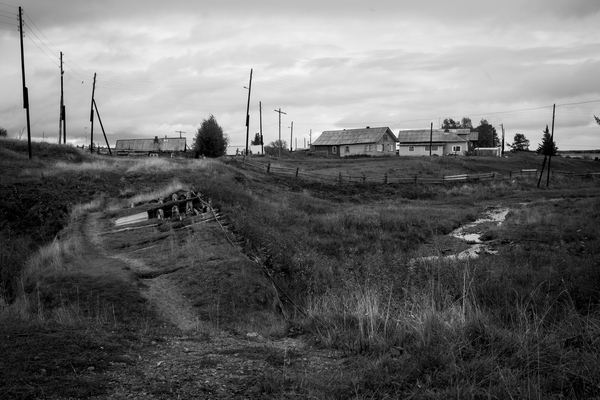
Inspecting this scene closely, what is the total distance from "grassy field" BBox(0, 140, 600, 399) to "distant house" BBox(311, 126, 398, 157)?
4127cm

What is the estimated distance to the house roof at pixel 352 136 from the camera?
261ft

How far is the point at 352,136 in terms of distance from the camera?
82.0 meters

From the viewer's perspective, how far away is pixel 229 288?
1211 centimetres

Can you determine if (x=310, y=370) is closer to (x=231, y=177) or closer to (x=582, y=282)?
(x=582, y=282)

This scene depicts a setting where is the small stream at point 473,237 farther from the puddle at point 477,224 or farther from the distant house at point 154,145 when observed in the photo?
the distant house at point 154,145

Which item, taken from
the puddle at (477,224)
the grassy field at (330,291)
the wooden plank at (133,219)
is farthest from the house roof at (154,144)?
the wooden plank at (133,219)

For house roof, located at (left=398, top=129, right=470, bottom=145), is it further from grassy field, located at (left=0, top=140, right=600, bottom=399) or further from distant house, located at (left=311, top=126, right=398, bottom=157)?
grassy field, located at (left=0, top=140, right=600, bottom=399)

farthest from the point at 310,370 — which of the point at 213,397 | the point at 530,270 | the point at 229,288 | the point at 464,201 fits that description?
the point at 464,201

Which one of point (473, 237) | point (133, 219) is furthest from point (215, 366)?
point (473, 237)

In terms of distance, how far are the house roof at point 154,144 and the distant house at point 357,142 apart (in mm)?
24873

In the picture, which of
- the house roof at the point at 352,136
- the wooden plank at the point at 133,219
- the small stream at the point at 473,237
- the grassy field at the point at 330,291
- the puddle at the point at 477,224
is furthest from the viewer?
the house roof at the point at 352,136

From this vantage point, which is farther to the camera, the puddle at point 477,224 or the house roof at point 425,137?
the house roof at point 425,137

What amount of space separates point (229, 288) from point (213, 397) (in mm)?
7173

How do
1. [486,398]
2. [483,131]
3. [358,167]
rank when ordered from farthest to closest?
1. [483,131]
2. [358,167]
3. [486,398]
